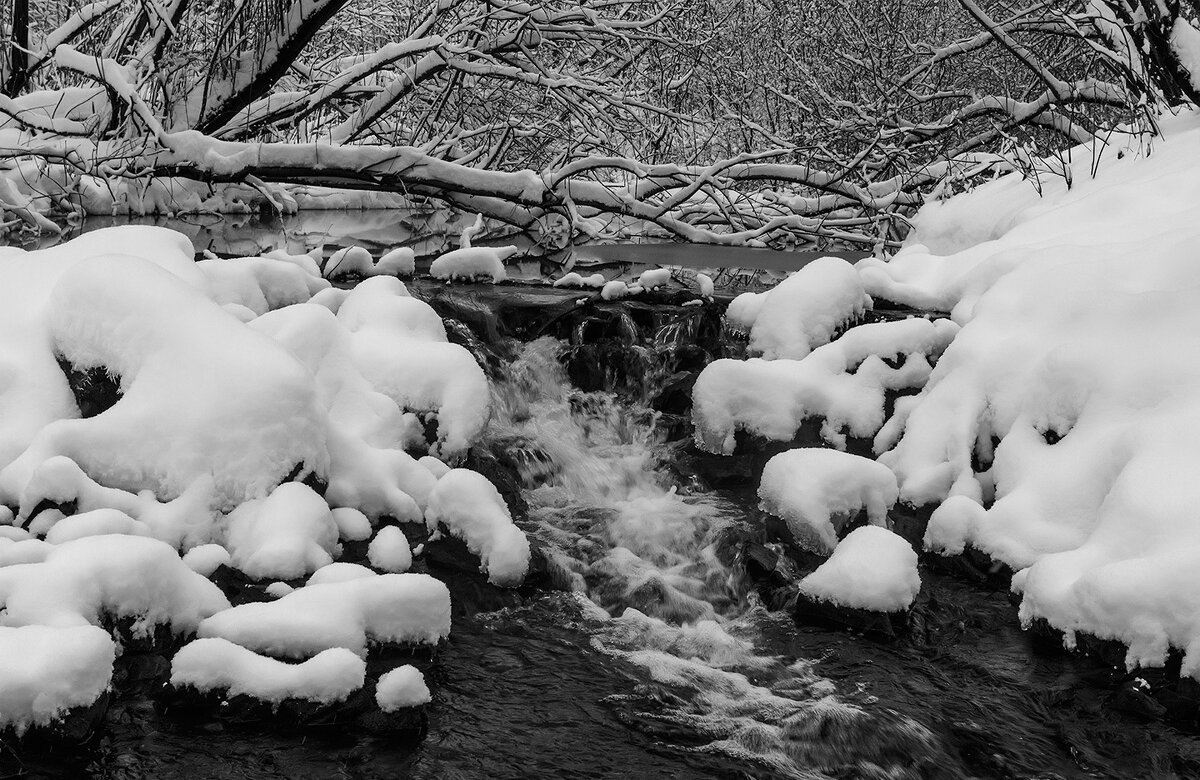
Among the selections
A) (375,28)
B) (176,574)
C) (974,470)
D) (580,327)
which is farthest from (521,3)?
(176,574)

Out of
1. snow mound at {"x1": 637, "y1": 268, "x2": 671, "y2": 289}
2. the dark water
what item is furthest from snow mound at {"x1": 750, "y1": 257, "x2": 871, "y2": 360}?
snow mound at {"x1": 637, "y1": 268, "x2": 671, "y2": 289}

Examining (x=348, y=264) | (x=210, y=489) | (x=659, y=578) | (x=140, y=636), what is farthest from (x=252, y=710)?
(x=348, y=264)

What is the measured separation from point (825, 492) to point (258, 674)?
2.70 m

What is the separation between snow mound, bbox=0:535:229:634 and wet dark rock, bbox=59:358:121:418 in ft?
3.54

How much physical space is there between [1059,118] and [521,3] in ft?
16.7

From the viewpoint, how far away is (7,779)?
10.0 ft

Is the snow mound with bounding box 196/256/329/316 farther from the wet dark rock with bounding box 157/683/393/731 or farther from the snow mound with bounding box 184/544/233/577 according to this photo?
the wet dark rock with bounding box 157/683/393/731

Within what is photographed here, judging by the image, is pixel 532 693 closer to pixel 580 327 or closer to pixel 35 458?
pixel 35 458

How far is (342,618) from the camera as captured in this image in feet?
→ 11.8

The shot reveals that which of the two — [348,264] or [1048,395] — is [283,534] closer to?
[1048,395]

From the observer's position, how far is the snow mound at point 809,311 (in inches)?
249

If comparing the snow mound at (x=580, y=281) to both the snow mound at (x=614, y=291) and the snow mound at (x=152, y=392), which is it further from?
the snow mound at (x=152, y=392)

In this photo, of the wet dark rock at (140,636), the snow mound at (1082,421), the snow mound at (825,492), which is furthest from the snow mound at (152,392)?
the snow mound at (1082,421)

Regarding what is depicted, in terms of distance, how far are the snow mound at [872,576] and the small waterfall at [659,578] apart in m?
0.27
